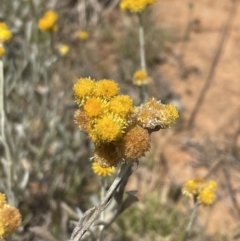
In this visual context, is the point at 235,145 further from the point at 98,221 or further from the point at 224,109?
the point at 98,221

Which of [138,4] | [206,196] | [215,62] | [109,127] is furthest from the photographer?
[215,62]

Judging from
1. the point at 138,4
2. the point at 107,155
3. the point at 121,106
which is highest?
the point at 138,4

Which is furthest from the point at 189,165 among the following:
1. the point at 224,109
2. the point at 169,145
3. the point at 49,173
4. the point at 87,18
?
the point at 87,18

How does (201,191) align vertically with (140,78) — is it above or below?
below

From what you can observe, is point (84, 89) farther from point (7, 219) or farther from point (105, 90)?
point (7, 219)

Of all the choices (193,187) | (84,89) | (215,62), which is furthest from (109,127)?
(215,62)

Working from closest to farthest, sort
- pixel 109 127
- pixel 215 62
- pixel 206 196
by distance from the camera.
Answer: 1. pixel 109 127
2. pixel 206 196
3. pixel 215 62

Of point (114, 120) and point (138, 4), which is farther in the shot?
point (138, 4)

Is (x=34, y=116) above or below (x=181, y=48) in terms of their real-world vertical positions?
below
